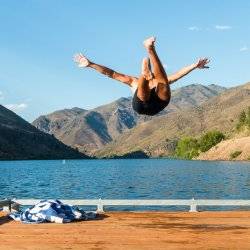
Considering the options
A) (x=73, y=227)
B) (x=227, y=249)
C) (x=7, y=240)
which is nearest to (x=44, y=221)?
(x=73, y=227)

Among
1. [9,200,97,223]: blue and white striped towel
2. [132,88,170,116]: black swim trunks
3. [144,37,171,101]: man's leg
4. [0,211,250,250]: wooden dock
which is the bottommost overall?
[0,211,250,250]: wooden dock

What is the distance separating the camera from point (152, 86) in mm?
10078

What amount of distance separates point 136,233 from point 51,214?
3583mm

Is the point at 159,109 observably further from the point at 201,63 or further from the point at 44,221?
the point at 44,221

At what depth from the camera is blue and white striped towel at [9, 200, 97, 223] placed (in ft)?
54.6

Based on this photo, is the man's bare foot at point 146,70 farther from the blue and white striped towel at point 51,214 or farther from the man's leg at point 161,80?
the blue and white striped towel at point 51,214

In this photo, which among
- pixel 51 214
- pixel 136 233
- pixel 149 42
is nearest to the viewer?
pixel 149 42

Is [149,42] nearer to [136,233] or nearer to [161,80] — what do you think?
[161,80]

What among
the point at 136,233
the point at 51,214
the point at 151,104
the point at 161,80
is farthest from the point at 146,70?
the point at 51,214

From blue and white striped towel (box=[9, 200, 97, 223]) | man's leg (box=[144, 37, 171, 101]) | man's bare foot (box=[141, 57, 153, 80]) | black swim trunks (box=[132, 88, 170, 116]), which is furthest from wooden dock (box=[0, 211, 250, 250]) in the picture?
man's bare foot (box=[141, 57, 153, 80])

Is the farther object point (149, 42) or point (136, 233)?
point (136, 233)

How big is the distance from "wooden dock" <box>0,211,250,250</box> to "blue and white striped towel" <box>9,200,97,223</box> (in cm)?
37

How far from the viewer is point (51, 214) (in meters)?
16.8

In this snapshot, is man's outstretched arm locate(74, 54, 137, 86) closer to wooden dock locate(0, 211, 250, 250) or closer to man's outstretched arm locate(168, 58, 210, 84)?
man's outstretched arm locate(168, 58, 210, 84)
